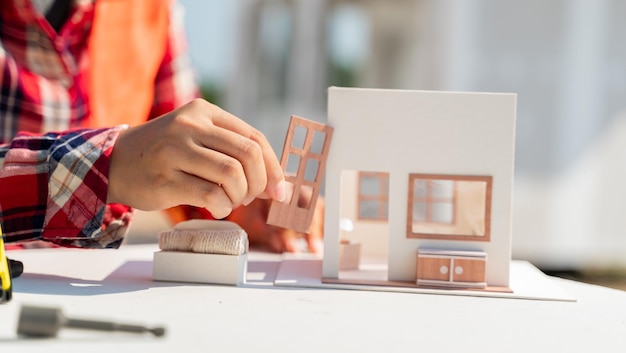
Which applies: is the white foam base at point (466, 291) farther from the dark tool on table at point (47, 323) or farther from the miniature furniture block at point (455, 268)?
the dark tool on table at point (47, 323)

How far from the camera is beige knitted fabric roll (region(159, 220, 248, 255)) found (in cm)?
113

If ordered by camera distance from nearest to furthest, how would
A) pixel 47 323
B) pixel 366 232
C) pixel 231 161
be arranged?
1. pixel 47 323
2. pixel 231 161
3. pixel 366 232

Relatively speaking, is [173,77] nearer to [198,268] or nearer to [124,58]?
[124,58]

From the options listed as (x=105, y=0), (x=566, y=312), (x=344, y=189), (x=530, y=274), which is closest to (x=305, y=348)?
(x=566, y=312)

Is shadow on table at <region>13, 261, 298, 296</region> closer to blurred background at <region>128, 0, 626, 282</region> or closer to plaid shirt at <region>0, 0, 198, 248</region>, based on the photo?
plaid shirt at <region>0, 0, 198, 248</region>

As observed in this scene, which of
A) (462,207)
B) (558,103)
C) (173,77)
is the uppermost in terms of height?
(558,103)

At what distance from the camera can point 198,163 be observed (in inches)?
41.6

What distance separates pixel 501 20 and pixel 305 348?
4.08 meters

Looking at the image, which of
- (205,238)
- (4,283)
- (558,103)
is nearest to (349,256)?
(205,238)

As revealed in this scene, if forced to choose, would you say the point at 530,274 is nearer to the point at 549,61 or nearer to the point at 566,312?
the point at 566,312

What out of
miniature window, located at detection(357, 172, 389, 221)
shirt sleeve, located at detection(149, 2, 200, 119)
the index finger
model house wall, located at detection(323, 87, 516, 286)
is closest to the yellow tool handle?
the index finger

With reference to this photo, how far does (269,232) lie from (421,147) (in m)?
0.52

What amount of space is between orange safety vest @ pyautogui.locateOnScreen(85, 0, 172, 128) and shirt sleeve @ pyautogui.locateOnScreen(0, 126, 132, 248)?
23.2 inches

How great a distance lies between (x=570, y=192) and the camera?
458 centimetres
